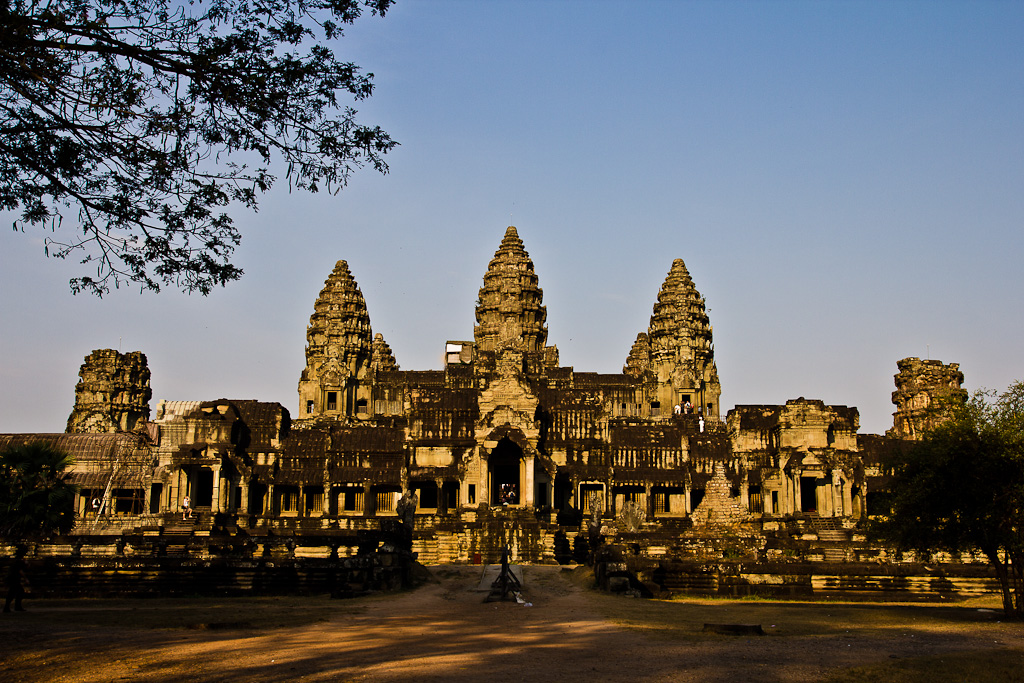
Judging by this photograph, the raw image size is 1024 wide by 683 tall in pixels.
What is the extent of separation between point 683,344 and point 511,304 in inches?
581

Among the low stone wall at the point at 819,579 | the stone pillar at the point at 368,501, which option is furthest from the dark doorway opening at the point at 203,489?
the low stone wall at the point at 819,579

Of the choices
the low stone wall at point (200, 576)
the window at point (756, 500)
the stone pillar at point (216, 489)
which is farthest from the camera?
the window at point (756, 500)

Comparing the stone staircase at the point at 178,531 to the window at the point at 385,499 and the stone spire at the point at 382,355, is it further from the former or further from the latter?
the stone spire at the point at 382,355

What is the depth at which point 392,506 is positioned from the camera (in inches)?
2188

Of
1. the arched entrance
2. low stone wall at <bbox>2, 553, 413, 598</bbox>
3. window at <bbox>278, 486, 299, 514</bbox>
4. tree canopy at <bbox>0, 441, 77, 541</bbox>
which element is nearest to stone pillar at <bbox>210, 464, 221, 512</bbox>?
window at <bbox>278, 486, 299, 514</bbox>

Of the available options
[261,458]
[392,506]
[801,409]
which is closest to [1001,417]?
[801,409]

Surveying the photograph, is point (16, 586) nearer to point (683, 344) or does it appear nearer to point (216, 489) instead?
point (216, 489)

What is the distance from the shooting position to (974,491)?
891 inches

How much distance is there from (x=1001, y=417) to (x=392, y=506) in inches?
1488

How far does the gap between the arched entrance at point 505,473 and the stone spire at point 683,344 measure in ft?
98.9

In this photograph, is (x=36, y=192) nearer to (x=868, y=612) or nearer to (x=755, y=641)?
(x=755, y=641)

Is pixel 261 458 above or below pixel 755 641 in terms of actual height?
above

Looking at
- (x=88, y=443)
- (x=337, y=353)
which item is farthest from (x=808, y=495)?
(x=88, y=443)

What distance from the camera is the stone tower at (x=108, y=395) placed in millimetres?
83688
